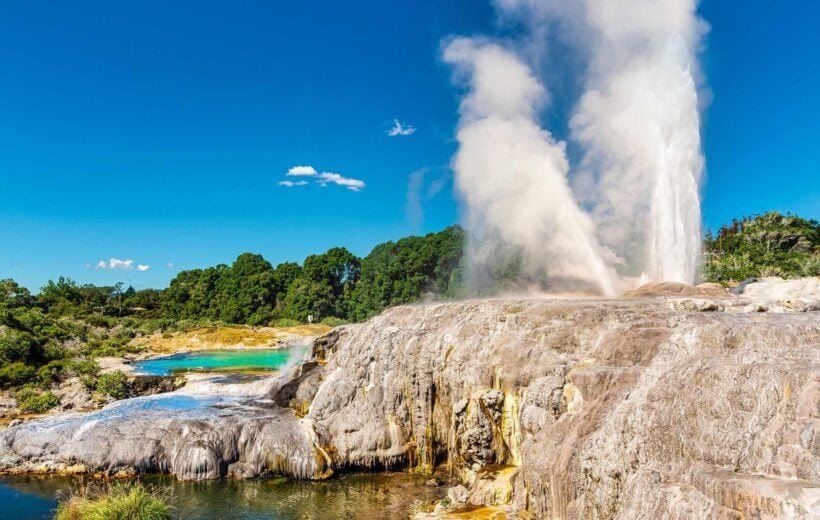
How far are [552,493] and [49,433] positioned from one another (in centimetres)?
1729

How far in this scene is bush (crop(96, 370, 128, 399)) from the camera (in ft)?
94.5

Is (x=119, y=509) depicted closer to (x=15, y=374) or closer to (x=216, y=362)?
(x=15, y=374)

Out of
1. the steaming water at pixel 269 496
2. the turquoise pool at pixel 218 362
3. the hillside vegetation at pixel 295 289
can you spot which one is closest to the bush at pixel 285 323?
the hillside vegetation at pixel 295 289

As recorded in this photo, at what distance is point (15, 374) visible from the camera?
95.9 feet

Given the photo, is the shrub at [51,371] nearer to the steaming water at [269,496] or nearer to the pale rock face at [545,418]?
the pale rock face at [545,418]

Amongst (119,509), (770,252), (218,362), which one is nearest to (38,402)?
(119,509)

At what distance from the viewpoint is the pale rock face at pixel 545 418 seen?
29.8 feet

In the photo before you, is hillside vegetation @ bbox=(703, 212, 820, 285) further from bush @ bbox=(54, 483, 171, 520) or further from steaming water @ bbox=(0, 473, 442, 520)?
bush @ bbox=(54, 483, 171, 520)

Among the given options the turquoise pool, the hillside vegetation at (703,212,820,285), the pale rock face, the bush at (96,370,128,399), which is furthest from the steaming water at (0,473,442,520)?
the hillside vegetation at (703,212,820,285)

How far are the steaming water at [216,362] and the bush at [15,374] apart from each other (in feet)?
27.2

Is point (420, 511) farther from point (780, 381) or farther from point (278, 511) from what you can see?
point (780, 381)

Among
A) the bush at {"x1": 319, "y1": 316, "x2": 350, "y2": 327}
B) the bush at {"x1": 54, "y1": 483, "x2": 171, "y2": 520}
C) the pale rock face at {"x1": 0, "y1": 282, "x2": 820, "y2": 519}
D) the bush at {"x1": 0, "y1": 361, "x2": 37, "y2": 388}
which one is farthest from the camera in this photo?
the bush at {"x1": 319, "y1": 316, "x2": 350, "y2": 327}

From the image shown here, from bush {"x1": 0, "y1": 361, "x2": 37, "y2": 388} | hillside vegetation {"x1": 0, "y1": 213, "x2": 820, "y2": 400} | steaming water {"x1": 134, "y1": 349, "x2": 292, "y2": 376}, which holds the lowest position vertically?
steaming water {"x1": 134, "y1": 349, "x2": 292, "y2": 376}

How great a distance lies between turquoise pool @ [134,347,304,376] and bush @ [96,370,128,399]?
7.70 metres
